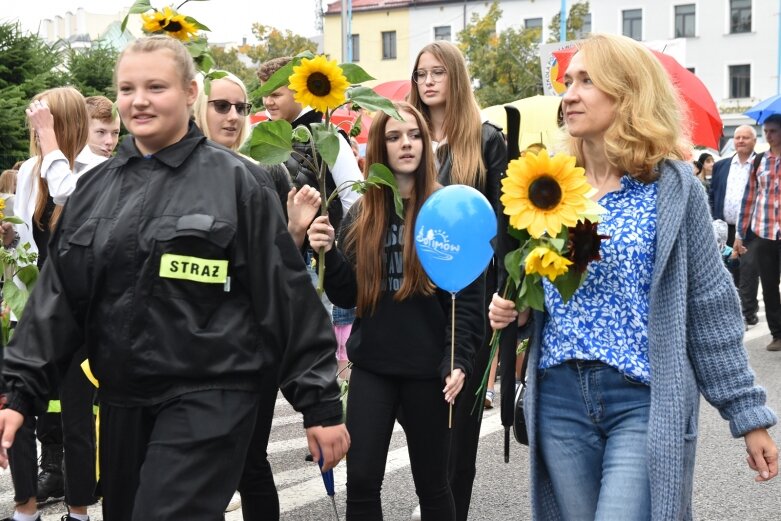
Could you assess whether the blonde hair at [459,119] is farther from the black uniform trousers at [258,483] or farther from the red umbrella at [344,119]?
the black uniform trousers at [258,483]

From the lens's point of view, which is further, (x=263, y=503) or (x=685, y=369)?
(x=263, y=503)

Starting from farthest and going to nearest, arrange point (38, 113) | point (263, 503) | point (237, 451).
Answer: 1. point (38, 113)
2. point (263, 503)
3. point (237, 451)

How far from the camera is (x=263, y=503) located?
14.2 ft

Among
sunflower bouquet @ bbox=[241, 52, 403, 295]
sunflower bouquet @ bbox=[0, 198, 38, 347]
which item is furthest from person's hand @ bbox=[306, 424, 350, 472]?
sunflower bouquet @ bbox=[0, 198, 38, 347]

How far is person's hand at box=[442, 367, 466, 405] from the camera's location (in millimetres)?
4043

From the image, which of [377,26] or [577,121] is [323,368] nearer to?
[577,121]

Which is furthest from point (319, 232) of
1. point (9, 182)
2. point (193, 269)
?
point (9, 182)

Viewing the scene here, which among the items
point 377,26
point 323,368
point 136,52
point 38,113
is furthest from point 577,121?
point 377,26

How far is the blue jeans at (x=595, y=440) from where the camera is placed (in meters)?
3.05

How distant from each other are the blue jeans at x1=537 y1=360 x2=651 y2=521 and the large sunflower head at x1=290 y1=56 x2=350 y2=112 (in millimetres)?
1380

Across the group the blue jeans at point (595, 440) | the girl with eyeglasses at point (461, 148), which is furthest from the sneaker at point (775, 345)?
the blue jeans at point (595, 440)

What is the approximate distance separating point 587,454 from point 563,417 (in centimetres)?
12

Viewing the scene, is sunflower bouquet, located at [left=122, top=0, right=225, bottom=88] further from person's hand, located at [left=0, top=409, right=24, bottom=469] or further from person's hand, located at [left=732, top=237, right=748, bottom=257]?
person's hand, located at [left=732, top=237, right=748, bottom=257]

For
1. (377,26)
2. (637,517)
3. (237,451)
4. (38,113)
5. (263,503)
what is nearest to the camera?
(637,517)
